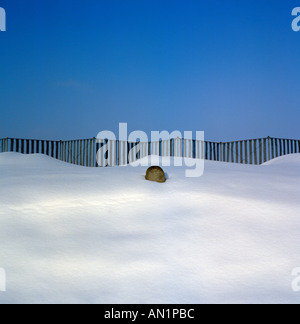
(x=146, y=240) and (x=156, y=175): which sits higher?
(x=156, y=175)

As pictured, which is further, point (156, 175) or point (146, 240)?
point (156, 175)

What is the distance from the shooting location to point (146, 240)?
7.84 ft

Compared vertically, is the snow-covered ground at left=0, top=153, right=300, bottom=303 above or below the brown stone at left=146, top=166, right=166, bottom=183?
below

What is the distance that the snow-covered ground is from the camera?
1.85 metres

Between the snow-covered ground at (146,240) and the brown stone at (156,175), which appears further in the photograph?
the brown stone at (156,175)

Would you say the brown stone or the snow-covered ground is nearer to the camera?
→ the snow-covered ground

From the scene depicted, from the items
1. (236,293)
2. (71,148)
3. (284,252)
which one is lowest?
(236,293)

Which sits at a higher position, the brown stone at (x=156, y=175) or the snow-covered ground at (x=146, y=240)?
the brown stone at (x=156, y=175)

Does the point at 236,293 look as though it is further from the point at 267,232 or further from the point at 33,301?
the point at 33,301

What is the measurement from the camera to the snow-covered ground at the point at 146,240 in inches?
72.7

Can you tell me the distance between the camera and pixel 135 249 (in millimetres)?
2268
